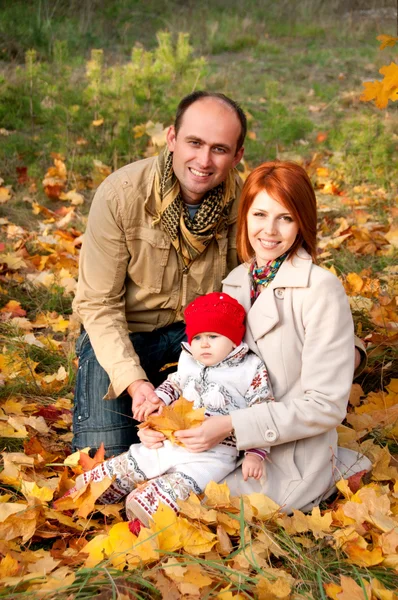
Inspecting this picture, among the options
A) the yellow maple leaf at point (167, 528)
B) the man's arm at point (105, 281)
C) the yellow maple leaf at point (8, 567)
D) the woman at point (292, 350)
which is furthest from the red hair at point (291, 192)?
the yellow maple leaf at point (8, 567)

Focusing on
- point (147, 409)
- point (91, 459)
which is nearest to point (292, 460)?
point (147, 409)

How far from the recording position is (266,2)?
46.7 ft

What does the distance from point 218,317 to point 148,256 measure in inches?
28.8

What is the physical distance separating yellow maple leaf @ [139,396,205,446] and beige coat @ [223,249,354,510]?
A: 133mm

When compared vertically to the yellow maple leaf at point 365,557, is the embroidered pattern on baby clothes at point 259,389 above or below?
above

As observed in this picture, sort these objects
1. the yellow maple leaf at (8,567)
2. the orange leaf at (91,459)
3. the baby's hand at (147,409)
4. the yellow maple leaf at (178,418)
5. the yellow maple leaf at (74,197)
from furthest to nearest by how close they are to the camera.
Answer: the yellow maple leaf at (74,197), the orange leaf at (91,459), the baby's hand at (147,409), the yellow maple leaf at (178,418), the yellow maple leaf at (8,567)

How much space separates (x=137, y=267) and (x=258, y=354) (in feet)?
2.72

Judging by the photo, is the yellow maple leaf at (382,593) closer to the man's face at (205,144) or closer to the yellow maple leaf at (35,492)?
the yellow maple leaf at (35,492)

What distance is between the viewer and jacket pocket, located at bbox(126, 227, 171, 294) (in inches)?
129

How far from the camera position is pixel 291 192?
2607mm

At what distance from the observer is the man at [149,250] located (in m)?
3.12

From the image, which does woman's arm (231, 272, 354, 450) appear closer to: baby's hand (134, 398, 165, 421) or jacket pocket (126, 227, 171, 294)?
baby's hand (134, 398, 165, 421)

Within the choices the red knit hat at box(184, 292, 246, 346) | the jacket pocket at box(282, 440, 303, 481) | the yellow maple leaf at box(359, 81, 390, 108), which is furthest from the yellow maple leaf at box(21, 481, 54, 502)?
the yellow maple leaf at box(359, 81, 390, 108)

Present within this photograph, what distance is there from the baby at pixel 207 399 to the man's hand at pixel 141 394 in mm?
23
